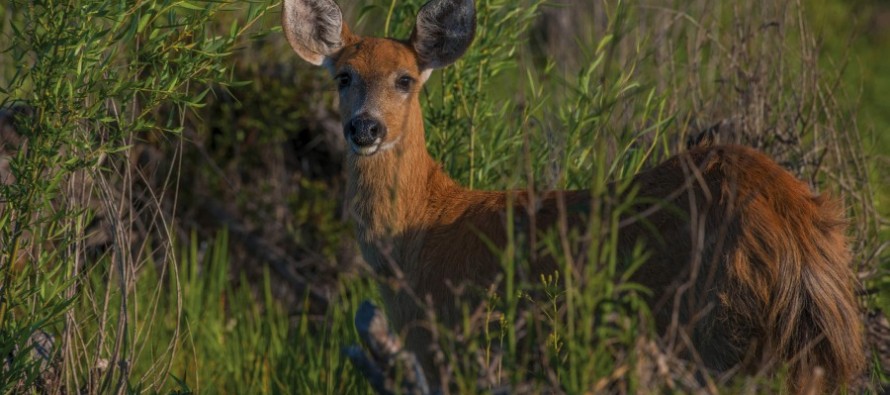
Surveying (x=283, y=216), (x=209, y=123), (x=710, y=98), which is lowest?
(x=283, y=216)

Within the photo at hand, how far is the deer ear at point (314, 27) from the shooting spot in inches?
237

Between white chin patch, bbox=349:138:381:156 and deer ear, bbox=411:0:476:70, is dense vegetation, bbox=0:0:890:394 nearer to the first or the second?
deer ear, bbox=411:0:476:70

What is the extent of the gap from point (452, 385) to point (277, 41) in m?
4.86

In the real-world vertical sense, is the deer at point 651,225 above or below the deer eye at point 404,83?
below

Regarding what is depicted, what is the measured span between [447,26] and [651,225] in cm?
236

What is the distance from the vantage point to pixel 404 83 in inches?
227

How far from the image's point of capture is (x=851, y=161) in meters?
6.78

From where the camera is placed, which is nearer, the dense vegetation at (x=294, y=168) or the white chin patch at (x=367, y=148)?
the dense vegetation at (x=294, y=168)

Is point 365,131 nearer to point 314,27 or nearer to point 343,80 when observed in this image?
point 343,80

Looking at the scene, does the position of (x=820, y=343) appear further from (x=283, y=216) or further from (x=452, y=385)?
(x=283, y=216)

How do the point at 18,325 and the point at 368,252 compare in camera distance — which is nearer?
the point at 18,325

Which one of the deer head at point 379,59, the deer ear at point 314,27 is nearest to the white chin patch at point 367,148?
the deer head at point 379,59

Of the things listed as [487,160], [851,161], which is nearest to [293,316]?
[487,160]

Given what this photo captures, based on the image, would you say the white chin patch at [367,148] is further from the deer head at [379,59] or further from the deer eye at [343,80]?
the deer eye at [343,80]
